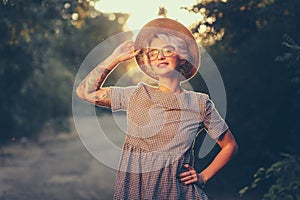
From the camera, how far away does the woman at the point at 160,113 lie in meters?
3.16

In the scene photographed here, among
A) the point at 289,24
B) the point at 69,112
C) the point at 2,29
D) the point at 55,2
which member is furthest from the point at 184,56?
the point at 69,112

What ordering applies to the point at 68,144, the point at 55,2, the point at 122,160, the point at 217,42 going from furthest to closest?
the point at 68,144 < the point at 55,2 < the point at 217,42 < the point at 122,160

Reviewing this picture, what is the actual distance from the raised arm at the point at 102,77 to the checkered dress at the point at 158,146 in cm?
19

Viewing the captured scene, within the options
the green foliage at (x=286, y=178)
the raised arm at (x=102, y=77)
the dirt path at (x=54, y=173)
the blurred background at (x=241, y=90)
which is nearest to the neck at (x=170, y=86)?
the raised arm at (x=102, y=77)

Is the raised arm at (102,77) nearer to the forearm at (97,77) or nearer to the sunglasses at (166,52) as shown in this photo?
the forearm at (97,77)

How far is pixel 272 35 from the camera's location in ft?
36.7

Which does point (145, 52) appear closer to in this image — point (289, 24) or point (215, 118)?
point (215, 118)

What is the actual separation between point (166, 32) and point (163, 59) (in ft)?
0.54

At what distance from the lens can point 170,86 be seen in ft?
10.7

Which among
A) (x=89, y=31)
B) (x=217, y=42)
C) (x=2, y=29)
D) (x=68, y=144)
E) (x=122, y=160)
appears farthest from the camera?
(x=68, y=144)

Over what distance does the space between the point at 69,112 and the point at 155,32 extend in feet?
96.1

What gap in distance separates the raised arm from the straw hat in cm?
8

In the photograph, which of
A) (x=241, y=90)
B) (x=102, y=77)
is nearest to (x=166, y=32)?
(x=102, y=77)

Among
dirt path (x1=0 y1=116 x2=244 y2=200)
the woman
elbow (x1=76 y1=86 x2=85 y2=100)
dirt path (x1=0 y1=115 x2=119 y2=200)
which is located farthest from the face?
dirt path (x1=0 y1=115 x2=119 y2=200)
